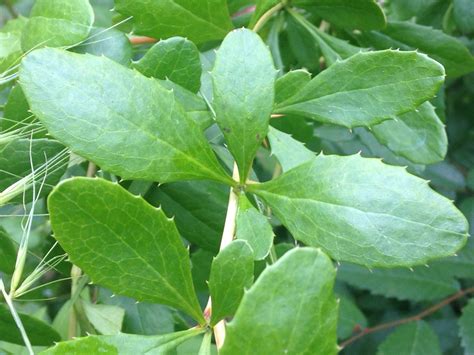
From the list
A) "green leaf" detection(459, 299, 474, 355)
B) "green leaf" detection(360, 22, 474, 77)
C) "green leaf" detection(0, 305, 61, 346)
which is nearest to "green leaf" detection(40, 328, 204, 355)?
"green leaf" detection(0, 305, 61, 346)

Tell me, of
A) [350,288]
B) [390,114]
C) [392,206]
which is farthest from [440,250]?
[350,288]

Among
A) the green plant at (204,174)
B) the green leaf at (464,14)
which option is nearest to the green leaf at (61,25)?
the green plant at (204,174)

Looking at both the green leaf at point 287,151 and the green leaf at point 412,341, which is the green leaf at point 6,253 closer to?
the green leaf at point 287,151

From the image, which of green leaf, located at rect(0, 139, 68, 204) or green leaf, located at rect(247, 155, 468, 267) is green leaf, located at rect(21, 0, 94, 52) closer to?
green leaf, located at rect(0, 139, 68, 204)

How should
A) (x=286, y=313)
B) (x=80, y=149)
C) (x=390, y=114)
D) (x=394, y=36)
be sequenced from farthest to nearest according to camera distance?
1. (x=394, y=36)
2. (x=390, y=114)
3. (x=80, y=149)
4. (x=286, y=313)

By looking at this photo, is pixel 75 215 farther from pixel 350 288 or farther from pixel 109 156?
pixel 350 288

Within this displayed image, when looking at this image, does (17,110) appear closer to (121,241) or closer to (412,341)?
(121,241)
